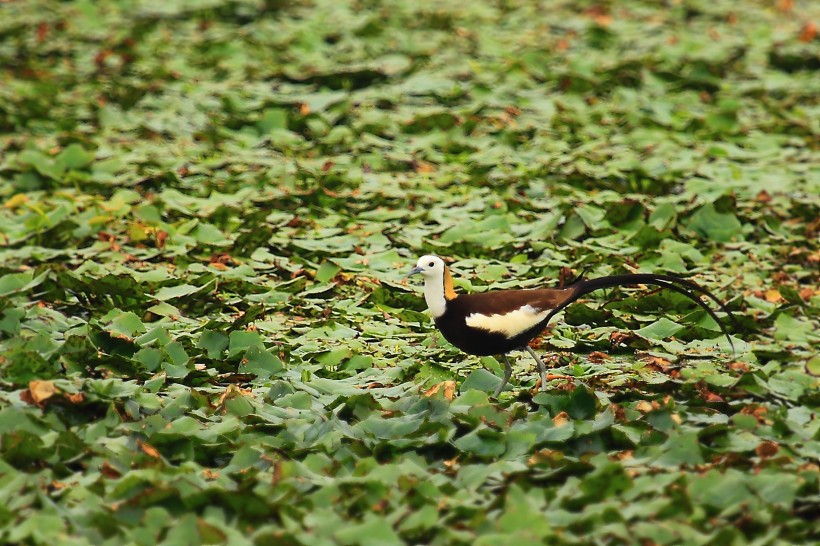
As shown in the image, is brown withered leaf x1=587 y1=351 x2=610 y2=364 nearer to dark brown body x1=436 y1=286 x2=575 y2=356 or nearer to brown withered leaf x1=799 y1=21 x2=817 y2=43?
dark brown body x1=436 y1=286 x2=575 y2=356

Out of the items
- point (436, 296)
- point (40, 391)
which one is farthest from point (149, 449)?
point (436, 296)

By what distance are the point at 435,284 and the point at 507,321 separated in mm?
345

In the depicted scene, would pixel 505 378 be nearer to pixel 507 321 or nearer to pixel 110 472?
pixel 507 321

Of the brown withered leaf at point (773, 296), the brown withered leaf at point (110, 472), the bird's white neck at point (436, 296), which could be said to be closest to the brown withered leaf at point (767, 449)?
the bird's white neck at point (436, 296)

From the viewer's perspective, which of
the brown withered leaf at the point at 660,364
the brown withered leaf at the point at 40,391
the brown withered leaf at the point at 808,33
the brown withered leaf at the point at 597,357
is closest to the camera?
the brown withered leaf at the point at 40,391

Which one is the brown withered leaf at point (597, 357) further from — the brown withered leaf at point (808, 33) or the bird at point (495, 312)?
the brown withered leaf at point (808, 33)

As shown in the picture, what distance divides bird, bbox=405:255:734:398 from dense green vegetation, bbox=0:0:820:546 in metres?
0.21

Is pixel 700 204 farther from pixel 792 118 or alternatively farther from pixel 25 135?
pixel 25 135

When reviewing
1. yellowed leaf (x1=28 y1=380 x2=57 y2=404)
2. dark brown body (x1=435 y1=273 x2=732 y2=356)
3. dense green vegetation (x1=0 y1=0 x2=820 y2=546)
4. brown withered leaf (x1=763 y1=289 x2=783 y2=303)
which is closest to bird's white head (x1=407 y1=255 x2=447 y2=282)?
dark brown body (x1=435 y1=273 x2=732 y2=356)

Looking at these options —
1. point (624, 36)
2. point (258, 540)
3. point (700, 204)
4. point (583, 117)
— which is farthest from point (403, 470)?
point (624, 36)

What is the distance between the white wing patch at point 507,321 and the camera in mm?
5141

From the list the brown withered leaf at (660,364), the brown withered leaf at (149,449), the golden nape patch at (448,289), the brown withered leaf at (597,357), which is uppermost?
the golden nape patch at (448,289)

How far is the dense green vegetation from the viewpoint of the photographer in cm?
425

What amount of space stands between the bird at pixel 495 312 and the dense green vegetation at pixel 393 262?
21 cm
